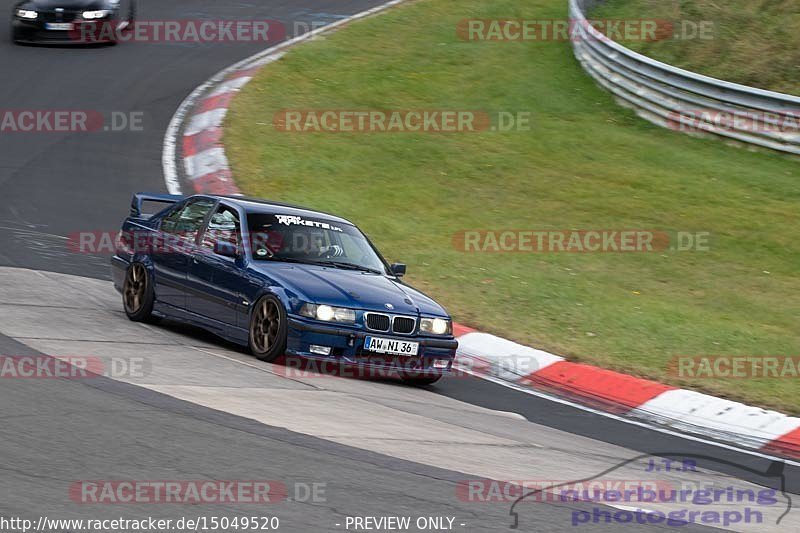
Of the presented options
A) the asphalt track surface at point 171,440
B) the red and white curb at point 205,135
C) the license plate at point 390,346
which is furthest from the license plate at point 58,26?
the license plate at point 390,346

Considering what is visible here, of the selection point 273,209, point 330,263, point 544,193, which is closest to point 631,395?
point 330,263

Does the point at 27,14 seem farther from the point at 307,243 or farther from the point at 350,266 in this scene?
the point at 350,266

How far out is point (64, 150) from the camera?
56.8 feet

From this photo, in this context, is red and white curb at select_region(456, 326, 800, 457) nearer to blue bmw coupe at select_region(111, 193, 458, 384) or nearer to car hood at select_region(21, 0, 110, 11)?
blue bmw coupe at select_region(111, 193, 458, 384)

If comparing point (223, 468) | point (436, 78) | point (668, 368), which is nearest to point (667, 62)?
point (436, 78)

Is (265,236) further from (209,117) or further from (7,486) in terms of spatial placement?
(209,117)

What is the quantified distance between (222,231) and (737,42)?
15.2m

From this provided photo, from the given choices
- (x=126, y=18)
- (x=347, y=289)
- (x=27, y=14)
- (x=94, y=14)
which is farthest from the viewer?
(x=126, y=18)

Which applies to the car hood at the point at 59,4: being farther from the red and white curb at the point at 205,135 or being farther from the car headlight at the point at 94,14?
the red and white curb at the point at 205,135

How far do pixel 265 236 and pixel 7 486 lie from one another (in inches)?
198

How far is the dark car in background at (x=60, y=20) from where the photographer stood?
22469 mm

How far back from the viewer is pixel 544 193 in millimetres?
16719

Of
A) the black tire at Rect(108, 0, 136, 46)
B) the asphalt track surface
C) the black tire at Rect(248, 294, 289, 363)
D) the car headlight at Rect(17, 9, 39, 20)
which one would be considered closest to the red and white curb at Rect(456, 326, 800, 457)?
the asphalt track surface

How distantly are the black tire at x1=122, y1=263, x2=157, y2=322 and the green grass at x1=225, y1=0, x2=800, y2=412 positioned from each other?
311 cm
